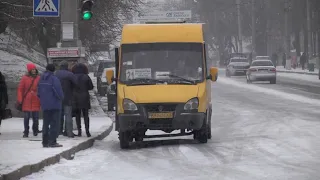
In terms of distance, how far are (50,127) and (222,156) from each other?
356 centimetres

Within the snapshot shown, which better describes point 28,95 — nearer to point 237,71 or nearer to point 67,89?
point 67,89

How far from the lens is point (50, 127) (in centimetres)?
1605

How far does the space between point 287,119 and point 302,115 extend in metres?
1.53

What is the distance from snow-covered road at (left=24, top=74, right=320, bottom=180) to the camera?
12.4 meters

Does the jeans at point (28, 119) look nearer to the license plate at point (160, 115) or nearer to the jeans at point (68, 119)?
the jeans at point (68, 119)

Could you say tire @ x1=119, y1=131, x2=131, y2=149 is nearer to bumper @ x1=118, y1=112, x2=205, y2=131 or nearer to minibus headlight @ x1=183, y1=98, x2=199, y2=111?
bumper @ x1=118, y1=112, x2=205, y2=131

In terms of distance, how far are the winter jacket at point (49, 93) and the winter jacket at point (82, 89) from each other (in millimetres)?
2574

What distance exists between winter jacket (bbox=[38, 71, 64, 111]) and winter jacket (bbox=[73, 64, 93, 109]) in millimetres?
2574

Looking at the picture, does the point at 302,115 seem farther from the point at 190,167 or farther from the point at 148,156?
the point at 190,167

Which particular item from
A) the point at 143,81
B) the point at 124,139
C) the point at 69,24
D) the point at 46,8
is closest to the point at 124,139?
the point at 124,139

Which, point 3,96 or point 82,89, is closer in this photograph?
point 3,96

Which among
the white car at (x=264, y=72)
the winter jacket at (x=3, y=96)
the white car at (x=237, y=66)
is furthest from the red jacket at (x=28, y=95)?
the white car at (x=237, y=66)

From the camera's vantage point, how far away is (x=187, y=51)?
18109 mm

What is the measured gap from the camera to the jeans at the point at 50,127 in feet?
52.4
